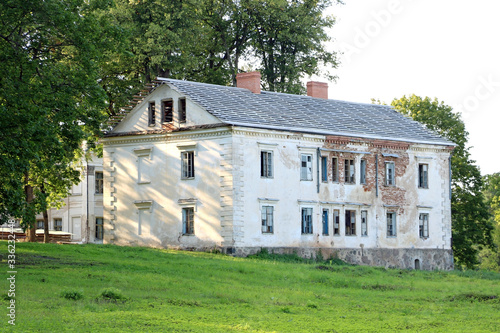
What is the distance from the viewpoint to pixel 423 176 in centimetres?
5100

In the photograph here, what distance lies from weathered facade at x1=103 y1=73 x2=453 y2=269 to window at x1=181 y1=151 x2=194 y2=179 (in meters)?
0.06

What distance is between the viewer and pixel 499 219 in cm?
8150

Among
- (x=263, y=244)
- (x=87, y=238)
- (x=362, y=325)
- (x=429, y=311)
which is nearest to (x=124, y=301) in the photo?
(x=362, y=325)

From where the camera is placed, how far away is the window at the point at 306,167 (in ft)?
148

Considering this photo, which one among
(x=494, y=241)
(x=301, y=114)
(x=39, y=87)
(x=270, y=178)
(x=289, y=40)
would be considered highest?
(x=289, y=40)

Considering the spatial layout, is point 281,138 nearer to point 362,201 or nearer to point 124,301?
point 362,201

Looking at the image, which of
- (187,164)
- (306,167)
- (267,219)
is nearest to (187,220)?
(187,164)

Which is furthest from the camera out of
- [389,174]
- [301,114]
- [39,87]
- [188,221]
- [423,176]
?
[423,176]

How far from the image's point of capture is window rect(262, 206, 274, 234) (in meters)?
43.4

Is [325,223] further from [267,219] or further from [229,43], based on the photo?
[229,43]

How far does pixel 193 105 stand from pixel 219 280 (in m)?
14.9

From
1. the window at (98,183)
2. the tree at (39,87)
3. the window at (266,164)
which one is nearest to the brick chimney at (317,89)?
the window at (266,164)

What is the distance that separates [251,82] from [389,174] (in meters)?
9.30

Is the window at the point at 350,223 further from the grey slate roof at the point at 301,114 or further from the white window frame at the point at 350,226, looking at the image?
the grey slate roof at the point at 301,114
